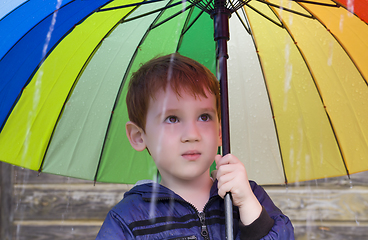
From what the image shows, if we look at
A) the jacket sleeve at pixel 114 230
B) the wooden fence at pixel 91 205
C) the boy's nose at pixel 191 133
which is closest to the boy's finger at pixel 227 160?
the boy's nose at pixel 191 133

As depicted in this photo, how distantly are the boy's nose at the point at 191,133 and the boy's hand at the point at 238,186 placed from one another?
11cm

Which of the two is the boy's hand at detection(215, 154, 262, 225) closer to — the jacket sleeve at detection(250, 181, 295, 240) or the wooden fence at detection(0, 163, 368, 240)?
the jacket sleeve at detection(250, 181, 295, 240)

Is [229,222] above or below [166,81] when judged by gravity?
below

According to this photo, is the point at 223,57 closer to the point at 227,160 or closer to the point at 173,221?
the point at 227,160

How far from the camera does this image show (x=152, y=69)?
1.27m

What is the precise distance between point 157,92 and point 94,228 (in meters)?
2.48

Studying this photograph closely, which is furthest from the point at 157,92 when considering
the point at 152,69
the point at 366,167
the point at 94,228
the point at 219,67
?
the point at 94,228

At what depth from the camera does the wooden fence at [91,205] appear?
3.09m

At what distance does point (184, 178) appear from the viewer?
46.1 inches

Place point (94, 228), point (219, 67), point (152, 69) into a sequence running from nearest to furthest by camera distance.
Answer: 1. point (219, 67)
2. point (152, 69)
3. point (94, 228)

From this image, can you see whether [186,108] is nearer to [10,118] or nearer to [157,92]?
[157,92]

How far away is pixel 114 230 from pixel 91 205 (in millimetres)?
2355

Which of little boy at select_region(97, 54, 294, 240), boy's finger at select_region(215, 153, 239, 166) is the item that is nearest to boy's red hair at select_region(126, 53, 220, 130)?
little boy at select_region(97, 54, 294, 240)

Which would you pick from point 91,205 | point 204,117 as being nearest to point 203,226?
point 204,117
